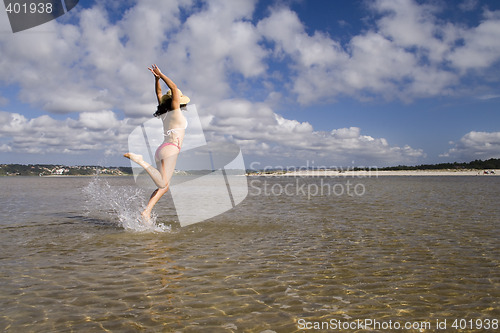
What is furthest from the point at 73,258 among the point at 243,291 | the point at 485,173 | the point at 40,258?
the point at 485,173

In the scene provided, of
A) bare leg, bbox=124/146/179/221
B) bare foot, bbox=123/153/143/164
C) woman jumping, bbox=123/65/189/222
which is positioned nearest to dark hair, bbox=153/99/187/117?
woman jumping, bbox=123/65/189/222

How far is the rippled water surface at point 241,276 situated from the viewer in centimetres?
401

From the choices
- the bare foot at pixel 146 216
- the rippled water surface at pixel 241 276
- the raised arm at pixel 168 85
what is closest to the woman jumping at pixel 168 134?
the raised arm at pixel 168 85

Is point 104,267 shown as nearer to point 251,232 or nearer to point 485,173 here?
point 251,232

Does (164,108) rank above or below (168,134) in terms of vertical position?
above

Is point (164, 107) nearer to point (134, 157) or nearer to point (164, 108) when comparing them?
point (164, 108)

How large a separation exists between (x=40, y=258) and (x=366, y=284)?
6.32m

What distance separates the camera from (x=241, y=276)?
5.51 m

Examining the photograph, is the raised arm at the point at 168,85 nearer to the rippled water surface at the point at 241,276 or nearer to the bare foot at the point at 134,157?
the bare foot at the point at 134,157

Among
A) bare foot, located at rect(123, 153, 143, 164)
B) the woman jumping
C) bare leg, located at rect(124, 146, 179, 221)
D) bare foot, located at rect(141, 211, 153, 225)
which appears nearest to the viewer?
bare foot, located at rect(123, 153, 143, 164)

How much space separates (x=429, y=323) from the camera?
3859mm

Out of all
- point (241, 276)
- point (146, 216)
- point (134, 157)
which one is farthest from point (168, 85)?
point (241, 276)

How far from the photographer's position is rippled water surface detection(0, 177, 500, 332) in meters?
4.01

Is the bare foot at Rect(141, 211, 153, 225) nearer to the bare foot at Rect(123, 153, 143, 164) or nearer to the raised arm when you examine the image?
the bare foot at Rect(123, 153, 143, 164)
